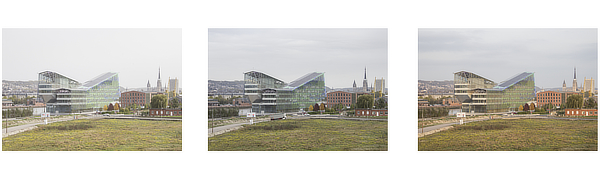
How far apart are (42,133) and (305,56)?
6657 millimetres

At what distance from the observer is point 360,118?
27.9 ft

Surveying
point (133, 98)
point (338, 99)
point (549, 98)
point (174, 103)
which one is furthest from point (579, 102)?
point (133, 98)

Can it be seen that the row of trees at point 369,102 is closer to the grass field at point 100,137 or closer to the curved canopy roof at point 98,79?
the grass field at point 100,137

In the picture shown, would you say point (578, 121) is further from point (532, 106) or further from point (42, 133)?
point (42, 133)

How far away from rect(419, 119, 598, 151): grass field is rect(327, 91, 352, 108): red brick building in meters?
2.04

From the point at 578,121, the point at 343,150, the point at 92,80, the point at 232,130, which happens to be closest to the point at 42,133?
the point at 92,80

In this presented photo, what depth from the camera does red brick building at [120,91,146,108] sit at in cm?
800

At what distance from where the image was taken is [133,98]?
26.6 ft

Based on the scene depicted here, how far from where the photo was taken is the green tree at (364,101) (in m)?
8.39

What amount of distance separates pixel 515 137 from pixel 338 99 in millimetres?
4136

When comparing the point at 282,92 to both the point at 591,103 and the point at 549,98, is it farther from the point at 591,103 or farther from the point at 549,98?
the point at 591,103

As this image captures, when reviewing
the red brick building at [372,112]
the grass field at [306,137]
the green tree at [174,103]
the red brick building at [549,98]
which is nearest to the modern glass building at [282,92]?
the grass field at [306,137]

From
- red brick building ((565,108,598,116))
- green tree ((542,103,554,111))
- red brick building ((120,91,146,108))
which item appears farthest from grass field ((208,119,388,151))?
red brick building ((565,108,598,116))

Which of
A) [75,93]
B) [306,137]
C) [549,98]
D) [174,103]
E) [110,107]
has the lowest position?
[306,137]
